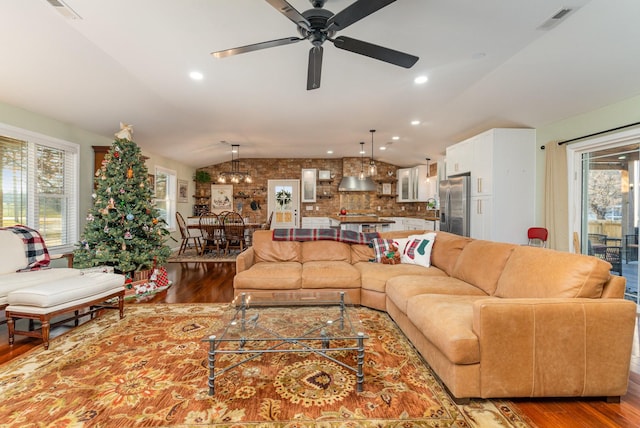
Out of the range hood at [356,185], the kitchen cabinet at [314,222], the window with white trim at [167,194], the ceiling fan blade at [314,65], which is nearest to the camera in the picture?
the ceiling fan blade at [314,65]

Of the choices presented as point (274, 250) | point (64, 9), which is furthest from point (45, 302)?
point (64, 9)

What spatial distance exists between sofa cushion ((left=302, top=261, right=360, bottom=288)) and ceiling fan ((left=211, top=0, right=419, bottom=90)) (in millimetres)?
1992

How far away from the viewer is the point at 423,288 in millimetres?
2633

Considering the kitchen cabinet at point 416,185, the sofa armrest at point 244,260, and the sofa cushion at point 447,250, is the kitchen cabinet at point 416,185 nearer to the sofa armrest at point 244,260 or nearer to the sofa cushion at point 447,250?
the sofa cushion at point 447,250

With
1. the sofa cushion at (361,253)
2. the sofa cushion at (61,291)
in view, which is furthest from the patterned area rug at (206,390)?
the sofa cushion at (361,253)

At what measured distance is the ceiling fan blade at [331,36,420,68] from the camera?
223 cm

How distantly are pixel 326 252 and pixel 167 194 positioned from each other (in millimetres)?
5421

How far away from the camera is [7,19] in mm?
2518

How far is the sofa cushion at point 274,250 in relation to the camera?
392cm

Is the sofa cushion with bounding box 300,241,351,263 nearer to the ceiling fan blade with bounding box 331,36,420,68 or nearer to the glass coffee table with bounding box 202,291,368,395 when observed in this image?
the glass coffee table with bounding box 202,291,368,395

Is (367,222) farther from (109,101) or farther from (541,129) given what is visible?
(109,101)

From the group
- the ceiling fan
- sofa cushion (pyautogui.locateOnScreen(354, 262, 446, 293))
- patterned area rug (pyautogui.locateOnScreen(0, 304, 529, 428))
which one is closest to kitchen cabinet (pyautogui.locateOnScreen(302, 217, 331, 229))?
sofa cushion (pyautogui.locateOnScreen(354, 262, 446, 293))

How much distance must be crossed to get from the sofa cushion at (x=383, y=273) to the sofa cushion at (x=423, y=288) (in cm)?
21

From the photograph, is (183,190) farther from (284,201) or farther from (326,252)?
(326,252)
